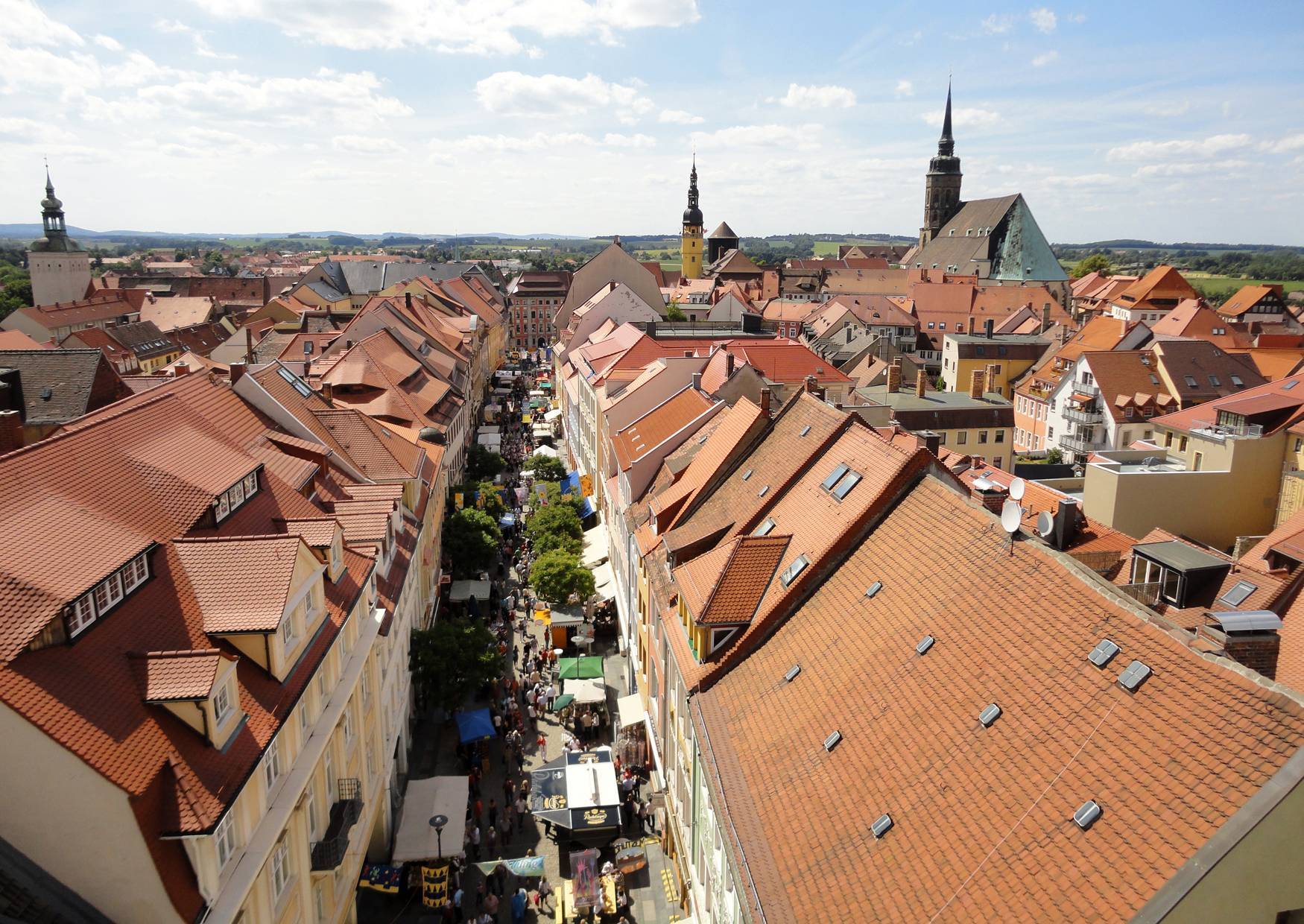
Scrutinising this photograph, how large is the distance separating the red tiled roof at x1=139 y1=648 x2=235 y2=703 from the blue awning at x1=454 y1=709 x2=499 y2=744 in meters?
18.1

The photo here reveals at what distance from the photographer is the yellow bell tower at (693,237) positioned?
607 feet

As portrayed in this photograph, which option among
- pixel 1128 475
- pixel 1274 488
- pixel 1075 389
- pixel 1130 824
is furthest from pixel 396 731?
pixel 1075 389

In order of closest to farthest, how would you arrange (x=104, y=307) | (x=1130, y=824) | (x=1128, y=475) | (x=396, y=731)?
1. (x=1130, y=824)
2. (x=396, y=731)
3. (x=1128, y=475)
4. (x=104, y=307)

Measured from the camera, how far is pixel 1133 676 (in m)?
13.0

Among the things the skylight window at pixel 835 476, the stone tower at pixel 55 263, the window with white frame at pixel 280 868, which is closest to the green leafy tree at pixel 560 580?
the skylight window at pixel 835 476

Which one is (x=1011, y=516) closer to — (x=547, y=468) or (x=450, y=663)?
A: (x=450, y=663)

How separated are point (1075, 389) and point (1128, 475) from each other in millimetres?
34792

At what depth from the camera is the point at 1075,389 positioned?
68250 mm

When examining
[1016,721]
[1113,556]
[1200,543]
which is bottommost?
[1200,543]

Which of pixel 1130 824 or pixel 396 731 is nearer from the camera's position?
pixel 1130 824

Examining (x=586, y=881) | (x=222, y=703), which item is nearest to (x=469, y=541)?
(x=586, y=881)

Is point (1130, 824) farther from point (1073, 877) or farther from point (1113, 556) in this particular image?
point (1113, 556)

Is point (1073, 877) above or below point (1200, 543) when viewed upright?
above

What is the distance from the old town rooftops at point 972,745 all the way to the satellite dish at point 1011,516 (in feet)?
1.42
